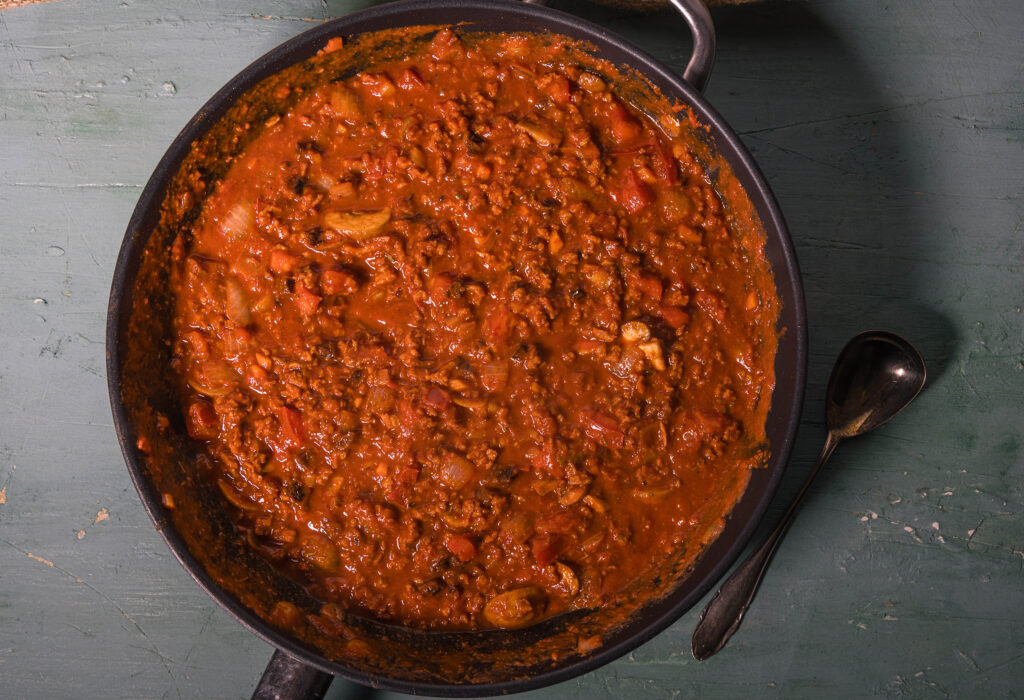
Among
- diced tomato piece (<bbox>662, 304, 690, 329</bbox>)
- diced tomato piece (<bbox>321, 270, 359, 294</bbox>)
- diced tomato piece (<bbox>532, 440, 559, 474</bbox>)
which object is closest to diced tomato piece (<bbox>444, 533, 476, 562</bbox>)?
diced tomato piece (<bbox>532, 440, 559, 474</bbox>)

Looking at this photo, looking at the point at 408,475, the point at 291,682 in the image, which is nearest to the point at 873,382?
the point at 408,475

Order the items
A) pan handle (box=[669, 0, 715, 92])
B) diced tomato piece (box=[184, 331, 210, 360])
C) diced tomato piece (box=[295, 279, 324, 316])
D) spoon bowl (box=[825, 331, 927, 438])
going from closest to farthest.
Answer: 1. pan handle (box=[669, 0, 715, 92])
2. diced tomato piece (box=[295, 279, 324, 316])
3. diced tomato piece (box=[184, 331, 210, 360])
4. spoon bowl (box=[825, 331, 927, 438])

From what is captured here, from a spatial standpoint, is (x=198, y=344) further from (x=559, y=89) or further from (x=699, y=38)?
Result: (x=699, y=38)

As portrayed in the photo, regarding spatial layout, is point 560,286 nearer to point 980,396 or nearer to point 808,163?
point 808,163

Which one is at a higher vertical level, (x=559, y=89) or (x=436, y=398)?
(x=559, y=89)

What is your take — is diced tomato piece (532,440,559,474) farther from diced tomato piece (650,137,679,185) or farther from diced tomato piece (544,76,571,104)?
diced tomato piece (544,76,571,104)

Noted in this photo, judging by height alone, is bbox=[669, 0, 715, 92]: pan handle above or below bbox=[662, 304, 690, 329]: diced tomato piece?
above

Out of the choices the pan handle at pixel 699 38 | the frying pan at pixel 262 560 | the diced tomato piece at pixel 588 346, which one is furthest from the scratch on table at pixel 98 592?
the pan handle at pixel 699 38
